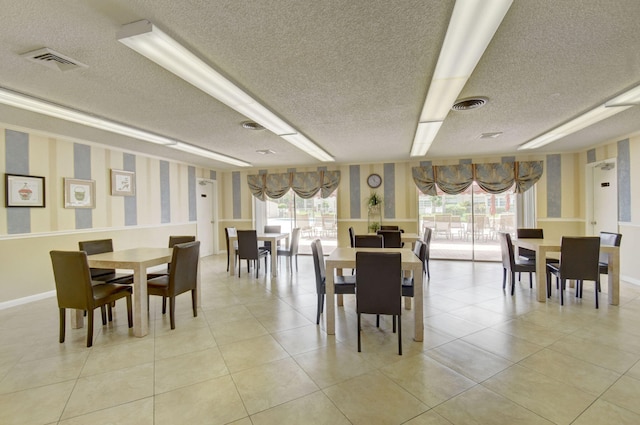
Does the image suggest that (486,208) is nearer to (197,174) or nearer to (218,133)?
(218,133)

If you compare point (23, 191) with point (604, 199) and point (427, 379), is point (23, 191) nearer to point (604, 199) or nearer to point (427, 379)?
point (427, 379)

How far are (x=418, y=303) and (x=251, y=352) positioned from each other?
163 centimetres

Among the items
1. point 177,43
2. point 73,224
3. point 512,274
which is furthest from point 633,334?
point 73,224

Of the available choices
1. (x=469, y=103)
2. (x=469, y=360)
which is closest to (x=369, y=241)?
(x=469, y=360)

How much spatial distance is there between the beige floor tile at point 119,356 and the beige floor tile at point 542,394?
282cm

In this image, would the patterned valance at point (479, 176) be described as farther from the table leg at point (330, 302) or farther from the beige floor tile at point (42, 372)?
the beige floor tile at point (42, 372)

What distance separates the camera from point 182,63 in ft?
6.86

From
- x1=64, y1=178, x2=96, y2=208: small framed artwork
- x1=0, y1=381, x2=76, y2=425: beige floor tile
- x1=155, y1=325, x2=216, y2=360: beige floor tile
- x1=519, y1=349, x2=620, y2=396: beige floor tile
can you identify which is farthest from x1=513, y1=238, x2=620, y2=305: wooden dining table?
x1=64, y1=178, x2=96, y2=208: small framed artwork

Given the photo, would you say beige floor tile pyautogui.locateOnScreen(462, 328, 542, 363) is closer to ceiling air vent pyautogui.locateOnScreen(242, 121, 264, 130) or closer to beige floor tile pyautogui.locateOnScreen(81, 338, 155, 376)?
beige floor tile pyautogui.locateOnScreen(81, 338, 155, 376)

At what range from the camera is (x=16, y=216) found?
3.92 meters

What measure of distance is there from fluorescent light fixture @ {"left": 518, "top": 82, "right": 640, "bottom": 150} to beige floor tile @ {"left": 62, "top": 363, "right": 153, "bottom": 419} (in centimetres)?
503

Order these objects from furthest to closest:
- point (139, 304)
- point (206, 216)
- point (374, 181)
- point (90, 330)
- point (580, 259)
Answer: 1. point (206, 216)
2. point (374, 181)
3. point (580, 259)
4. point (139, 304)
5. point (90, 330)

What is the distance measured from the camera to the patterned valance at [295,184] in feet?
24.2

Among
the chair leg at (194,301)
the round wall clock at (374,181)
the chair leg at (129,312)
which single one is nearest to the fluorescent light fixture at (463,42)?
the chair leg at (194,301)
